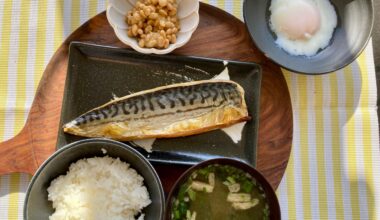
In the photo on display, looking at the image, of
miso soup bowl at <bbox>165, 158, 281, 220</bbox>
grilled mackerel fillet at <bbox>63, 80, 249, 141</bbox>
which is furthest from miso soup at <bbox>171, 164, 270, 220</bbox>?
grilled mackerel fillet at <bbox>63, 80, 249, 141</bbox>

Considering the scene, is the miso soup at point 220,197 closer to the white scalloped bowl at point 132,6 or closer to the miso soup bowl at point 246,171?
the miso soup bowl at point 246,171

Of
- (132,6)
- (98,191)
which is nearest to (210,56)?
(132,6)

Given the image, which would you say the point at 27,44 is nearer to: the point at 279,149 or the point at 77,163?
the point at 77,163

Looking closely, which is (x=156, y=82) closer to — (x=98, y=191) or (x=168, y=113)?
(x=168, y=113)

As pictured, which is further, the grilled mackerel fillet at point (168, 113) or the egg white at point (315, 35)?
the egg white at point (315, 35)

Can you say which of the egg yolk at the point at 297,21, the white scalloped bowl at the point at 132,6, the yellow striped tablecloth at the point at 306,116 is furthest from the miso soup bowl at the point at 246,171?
the egg yolk at the point at 297,21

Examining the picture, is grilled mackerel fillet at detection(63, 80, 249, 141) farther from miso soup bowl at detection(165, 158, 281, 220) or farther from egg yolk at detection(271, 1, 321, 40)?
egg yolk at detection(271, 1, 321, 40)
